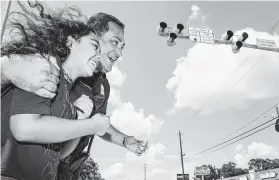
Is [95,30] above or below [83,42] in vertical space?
above

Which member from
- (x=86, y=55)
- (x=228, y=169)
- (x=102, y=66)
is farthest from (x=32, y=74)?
(x=228, y=169)

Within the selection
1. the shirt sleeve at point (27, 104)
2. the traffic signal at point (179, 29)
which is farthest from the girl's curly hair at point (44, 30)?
the traffic signal at point (179, 29)

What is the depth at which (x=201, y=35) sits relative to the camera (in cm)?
702

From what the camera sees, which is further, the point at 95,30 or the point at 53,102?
the point at 95,30

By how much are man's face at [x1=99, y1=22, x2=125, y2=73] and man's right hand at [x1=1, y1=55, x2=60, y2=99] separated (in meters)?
0.42

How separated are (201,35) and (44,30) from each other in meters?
6.40

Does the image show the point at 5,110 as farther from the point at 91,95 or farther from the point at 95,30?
the point at 95,30

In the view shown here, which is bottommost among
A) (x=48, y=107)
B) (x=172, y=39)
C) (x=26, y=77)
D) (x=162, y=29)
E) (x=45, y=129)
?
(x=45, y=129)

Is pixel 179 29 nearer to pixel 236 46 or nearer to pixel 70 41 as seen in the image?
pixel 236 46

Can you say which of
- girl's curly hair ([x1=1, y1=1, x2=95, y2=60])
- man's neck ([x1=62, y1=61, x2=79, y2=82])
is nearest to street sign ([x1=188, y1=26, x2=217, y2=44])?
girl's curly hair ([x1=1, y1=1, x2=95, y2=60])

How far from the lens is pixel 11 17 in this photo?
125 centimetres

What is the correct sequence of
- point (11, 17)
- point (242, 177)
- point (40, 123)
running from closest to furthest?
1. point (40, 123)
2. point (11, 17)
3. point (242, 177)

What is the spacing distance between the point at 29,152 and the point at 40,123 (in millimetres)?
139

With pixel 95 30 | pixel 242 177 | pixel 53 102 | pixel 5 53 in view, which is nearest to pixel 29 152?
pixel 53 102
